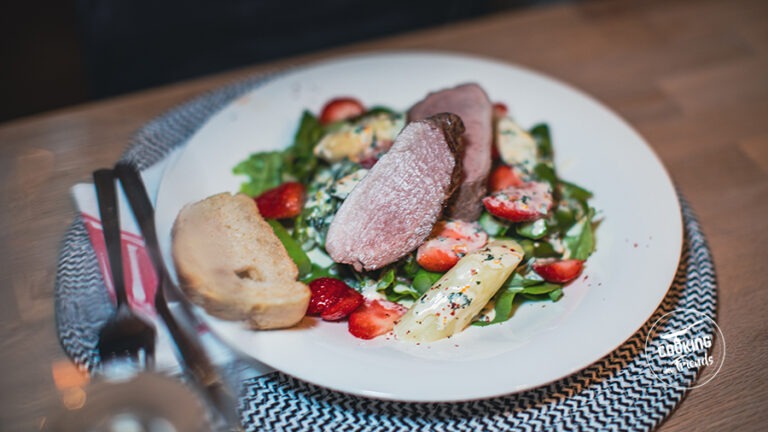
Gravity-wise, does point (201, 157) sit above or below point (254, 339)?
above

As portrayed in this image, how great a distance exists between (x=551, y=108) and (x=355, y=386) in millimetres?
1369

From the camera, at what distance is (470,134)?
7.06ft

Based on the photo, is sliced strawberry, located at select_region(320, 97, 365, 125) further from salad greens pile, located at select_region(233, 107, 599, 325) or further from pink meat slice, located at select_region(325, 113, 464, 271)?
pink meat slice, located at select_region(325, 113, 464, 271)

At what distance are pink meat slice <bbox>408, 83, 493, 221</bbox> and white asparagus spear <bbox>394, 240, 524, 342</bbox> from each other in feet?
0.74

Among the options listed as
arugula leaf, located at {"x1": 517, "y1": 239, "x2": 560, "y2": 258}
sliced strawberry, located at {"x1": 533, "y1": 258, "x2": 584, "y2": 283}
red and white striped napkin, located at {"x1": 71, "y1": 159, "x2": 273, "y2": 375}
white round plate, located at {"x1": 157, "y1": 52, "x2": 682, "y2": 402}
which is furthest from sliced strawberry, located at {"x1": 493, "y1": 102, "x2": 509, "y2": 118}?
red and white striped napkin, located at {"x1": 71, "y1": 159, "x2": 273, "y2": 375}

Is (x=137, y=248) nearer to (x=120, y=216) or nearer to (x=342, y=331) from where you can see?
(x=120, y=216)

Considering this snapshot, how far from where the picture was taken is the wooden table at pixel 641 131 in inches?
63.1

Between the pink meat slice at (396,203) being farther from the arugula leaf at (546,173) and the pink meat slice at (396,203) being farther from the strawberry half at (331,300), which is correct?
the arugula leaf at (546,173)

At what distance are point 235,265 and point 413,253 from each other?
1.62 ft

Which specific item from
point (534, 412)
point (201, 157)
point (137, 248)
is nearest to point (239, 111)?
point (201, 157)

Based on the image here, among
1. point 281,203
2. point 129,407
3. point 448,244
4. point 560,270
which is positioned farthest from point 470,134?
point 129,407

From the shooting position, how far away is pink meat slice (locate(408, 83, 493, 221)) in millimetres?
2050

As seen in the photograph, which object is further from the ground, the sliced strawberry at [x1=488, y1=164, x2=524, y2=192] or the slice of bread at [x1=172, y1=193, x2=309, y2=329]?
the slice of bread at [x1=172, y1=193, x2=309, y2=329]

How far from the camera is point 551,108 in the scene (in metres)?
2.49
